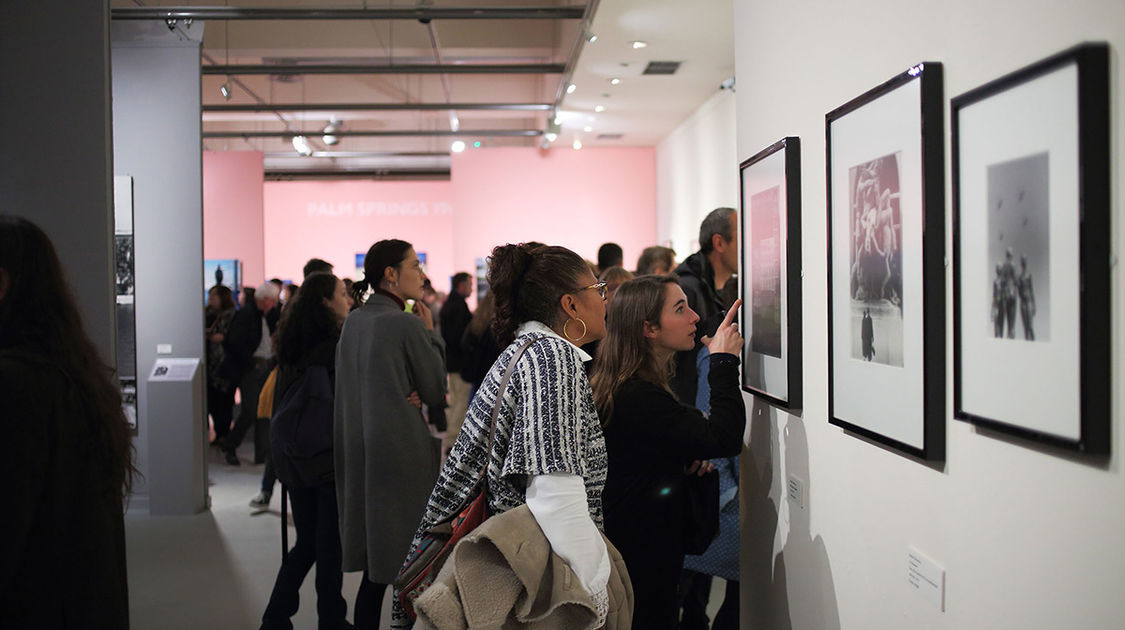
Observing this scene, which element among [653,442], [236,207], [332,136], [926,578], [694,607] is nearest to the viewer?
[926,578]

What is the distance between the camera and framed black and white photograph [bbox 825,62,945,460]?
1674mm

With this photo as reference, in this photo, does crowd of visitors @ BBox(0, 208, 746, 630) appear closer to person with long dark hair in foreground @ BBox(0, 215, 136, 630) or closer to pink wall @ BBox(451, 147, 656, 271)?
person with long dark hair in foreground @ BBox(0, 215, 136, 630)

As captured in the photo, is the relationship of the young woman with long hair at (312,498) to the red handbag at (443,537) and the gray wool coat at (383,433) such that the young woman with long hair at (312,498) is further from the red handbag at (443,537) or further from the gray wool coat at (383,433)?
the red handbag at (443,537)

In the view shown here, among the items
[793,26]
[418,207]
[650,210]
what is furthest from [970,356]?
[418,207]

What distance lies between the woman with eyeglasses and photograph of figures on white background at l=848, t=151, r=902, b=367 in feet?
2.03

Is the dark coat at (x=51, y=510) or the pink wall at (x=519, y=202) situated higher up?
the pink wall at (x=519, y=202)

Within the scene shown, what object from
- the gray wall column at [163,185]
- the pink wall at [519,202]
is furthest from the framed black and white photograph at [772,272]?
the pink wall at [519,202]

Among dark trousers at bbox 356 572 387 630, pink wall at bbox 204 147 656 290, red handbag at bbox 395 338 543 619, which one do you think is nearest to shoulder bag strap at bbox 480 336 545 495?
red handbag at bbox 395 338 543 619

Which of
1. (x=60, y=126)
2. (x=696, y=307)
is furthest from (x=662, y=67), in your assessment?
(x=60, y=126)

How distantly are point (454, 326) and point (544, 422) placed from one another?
748 cm

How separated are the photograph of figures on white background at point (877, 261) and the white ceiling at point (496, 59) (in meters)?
5.45

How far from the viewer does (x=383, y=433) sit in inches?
145

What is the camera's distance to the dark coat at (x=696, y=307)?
3.63 m

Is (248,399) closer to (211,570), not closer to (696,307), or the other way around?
(211,570)
